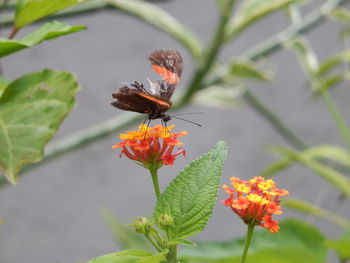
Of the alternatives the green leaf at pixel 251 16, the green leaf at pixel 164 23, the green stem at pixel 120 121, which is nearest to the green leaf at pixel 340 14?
the green stem at pixel 120 121

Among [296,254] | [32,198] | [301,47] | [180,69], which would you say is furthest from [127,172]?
[180,69]

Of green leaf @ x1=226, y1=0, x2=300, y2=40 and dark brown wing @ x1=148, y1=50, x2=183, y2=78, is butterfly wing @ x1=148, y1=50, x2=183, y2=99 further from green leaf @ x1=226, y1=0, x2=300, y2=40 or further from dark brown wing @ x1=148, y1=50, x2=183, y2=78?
green leaf @ x1=226, y1=0, x2=300, y2=40

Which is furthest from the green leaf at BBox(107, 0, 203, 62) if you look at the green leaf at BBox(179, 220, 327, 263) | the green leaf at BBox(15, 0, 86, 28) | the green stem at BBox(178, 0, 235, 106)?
the green leaf at BBox(15, 0, 86, 28)

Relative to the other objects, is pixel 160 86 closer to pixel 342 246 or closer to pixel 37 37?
pixel 37 37

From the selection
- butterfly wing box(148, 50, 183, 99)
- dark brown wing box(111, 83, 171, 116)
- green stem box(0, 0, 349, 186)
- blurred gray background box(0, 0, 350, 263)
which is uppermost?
butterfly wing box(148, 50, 183, 99)

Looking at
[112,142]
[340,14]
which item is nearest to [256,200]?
[340,14]

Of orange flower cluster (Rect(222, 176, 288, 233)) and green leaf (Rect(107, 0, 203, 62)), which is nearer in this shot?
orange flower cluster (Rect(222, 176, 288, 233))

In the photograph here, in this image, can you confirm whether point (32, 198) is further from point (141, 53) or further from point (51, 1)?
point (51, 1)
